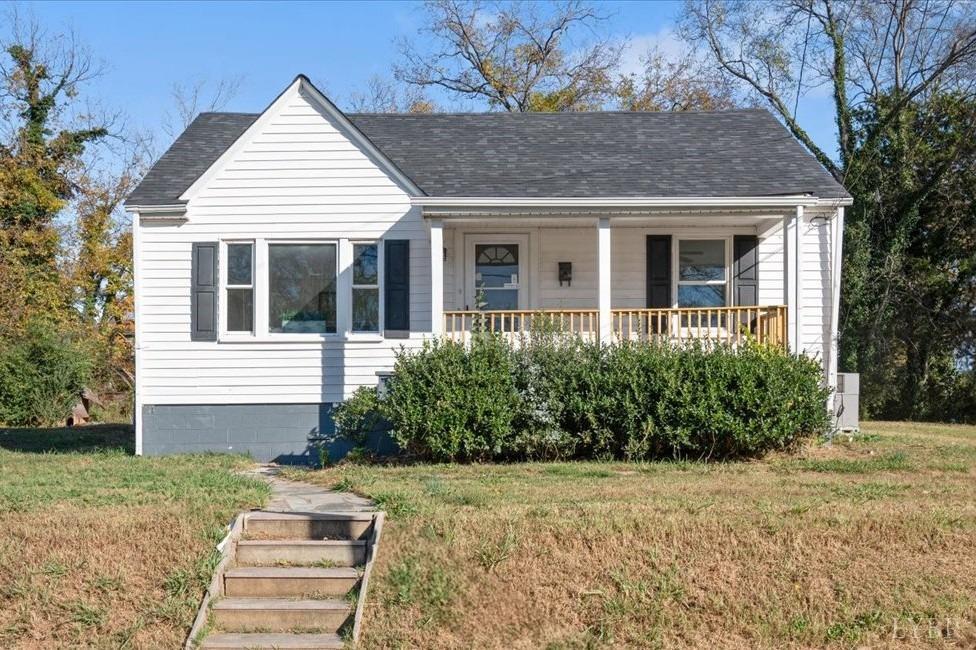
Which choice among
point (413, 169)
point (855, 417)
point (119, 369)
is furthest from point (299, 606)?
point (119, 369)

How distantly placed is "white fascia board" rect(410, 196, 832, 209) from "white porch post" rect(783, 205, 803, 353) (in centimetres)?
31

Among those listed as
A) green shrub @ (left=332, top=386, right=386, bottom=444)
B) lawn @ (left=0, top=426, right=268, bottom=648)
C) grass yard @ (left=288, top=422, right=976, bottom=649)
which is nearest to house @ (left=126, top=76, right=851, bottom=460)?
green shrub @ (left=332, top=386, right=386, bottom=444)

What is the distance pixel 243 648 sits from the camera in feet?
24.0

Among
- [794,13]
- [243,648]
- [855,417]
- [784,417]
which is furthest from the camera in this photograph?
[794,13]

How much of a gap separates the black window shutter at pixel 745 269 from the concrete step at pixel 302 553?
8578mm

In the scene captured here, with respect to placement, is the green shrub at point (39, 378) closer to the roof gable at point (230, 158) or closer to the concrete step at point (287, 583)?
the roof gable at point (230, 158)

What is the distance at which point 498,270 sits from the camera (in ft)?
50.3

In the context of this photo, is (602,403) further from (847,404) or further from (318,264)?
(847,404)

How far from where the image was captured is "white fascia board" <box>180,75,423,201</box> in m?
13.9

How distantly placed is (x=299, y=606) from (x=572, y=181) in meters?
8.32

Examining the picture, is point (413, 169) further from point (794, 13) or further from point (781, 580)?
point (794, 13)

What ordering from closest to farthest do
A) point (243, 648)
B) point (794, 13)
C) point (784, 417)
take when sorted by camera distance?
point (243, 648) → point (784, 417) → point (794, 13)

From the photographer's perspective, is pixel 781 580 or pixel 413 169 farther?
pixel 413 169

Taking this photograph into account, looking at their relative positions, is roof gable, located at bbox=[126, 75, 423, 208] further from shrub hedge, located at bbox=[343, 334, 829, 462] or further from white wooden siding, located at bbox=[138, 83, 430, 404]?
shrub hedge, located at bbox=[343, 334, 829, 462]
